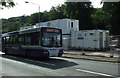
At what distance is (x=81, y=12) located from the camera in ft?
179

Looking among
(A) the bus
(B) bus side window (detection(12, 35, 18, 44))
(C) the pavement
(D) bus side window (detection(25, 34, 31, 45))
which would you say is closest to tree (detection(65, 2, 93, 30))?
(C) the pavement

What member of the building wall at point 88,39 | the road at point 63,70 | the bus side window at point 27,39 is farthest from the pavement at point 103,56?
the building wall at point 88,39

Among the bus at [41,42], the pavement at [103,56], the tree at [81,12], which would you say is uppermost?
the tree at [81,12]

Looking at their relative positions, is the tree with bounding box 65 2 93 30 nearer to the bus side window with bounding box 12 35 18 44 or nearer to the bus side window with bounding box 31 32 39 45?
the bus side window with bounding box 12 35 18 44

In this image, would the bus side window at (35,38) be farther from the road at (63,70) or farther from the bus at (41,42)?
the road at (63,70)

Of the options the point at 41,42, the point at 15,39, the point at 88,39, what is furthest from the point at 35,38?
the point at 88,39

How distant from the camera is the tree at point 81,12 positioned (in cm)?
5350

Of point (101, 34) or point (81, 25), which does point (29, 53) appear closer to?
point (101, 34)

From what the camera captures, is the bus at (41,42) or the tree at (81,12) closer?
the bus at (41,42)

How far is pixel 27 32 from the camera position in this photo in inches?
629

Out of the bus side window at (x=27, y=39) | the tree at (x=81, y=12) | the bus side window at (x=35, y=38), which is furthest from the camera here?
the tree at (x=81, y=12)

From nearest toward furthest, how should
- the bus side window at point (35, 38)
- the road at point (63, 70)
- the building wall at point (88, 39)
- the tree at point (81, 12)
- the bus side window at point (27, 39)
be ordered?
the road at point (63, 70) → the bus side window at point (35, 38) → the bus side window at point (27, 39) → the building wall at point (88, 39) → the tree at point (81, 12)

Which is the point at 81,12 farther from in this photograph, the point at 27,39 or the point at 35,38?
the point at 35,38

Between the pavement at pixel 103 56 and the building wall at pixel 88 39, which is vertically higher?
the building wall at pixel 88 39
